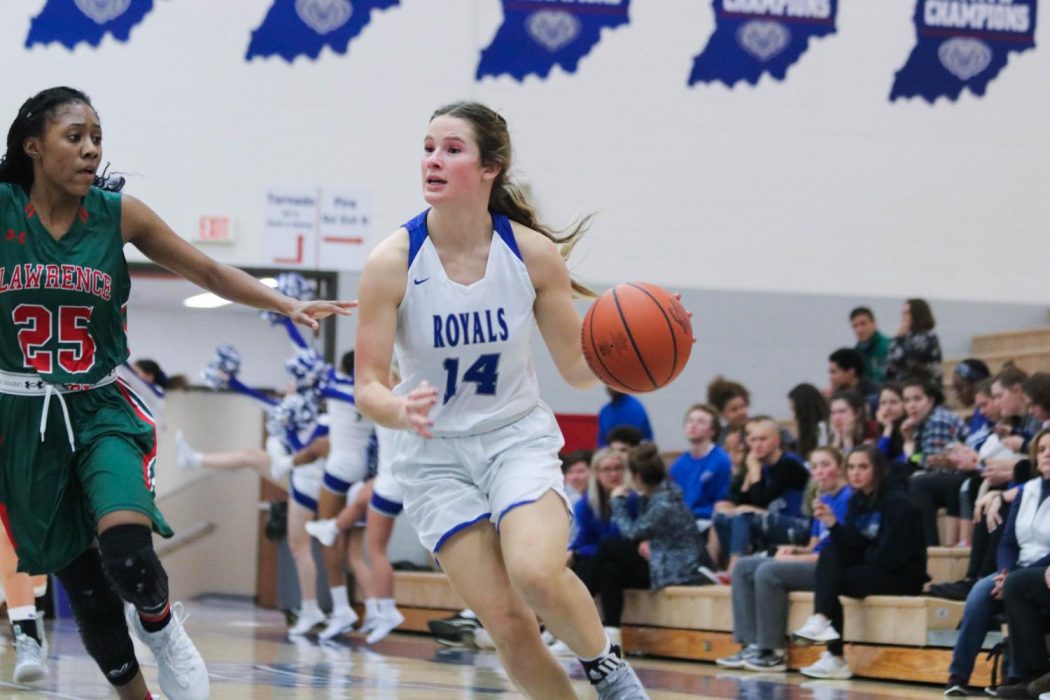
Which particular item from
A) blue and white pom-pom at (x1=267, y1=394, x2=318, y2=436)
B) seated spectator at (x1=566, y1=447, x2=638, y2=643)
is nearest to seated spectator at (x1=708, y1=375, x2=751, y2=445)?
seated spectator at (x1=566, y1=447, x2=638, y2=643)

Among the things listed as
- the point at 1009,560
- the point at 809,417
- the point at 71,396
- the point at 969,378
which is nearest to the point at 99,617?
the point at 71,396

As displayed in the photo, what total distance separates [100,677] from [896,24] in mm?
7517

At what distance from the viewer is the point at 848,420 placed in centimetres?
884

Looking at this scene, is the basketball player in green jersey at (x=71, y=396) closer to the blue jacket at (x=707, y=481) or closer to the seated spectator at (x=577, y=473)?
the blue jacket at (x=707, y=481)

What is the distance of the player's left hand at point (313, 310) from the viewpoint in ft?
14.5

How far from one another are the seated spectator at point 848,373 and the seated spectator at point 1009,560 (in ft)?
11.1

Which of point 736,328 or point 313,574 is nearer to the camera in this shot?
point 313,574

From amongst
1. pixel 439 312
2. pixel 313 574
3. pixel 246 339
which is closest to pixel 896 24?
pixel 313 574

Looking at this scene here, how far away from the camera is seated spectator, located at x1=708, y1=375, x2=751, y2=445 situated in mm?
10305

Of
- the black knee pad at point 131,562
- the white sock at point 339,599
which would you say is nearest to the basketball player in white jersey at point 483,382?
the black knee pad at point 131,562

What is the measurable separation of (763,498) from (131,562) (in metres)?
5.66

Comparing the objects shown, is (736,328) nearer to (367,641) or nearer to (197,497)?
(367,641)

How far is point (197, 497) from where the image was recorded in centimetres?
1557

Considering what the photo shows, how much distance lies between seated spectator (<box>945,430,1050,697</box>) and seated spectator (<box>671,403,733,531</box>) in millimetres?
2697
